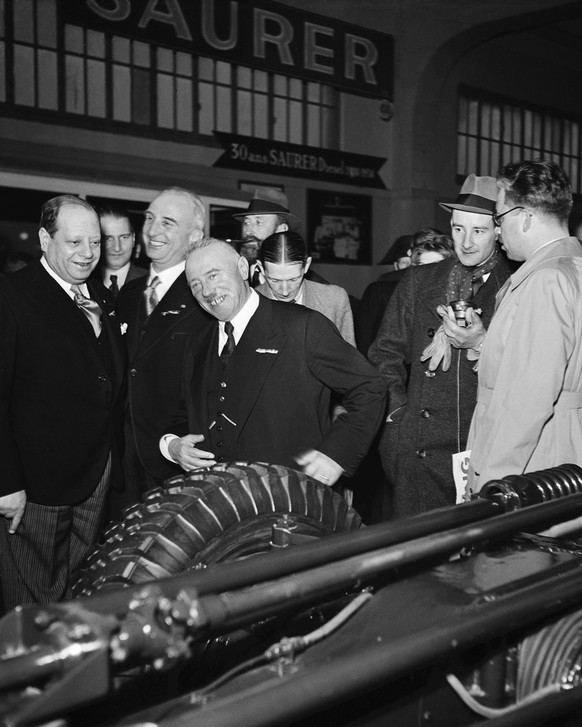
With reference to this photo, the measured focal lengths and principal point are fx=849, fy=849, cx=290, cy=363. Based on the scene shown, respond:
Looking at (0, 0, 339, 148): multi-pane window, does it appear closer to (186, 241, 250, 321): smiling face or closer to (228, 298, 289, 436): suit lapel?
(186, 241, 250, 321): smiling face

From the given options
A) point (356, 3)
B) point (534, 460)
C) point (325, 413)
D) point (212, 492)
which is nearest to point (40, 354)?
point (325, 413)

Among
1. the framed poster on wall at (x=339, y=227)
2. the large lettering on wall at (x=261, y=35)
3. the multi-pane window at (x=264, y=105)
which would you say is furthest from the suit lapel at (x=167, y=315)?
the framed poster on wall at (x=339, y=227)

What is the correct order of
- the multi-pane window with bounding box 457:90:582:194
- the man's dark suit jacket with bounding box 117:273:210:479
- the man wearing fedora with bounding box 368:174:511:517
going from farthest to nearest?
the multi-pane window with bounding box 457:90:582:194 → the man's dark suit jacket with bounding box 117:273:210:479 → the man wearing fedora with bounding box 368:174:511:517

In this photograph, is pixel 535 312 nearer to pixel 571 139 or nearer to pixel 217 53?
pixel 217 53

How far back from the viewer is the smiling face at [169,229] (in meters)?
3.46

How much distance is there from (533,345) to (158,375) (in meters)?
1.52

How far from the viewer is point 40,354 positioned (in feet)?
9.67

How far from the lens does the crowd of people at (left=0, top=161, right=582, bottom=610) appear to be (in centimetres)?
242

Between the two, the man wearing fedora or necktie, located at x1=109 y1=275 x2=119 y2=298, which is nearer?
the man wearing fedora

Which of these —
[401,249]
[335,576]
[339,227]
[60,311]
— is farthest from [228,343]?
[339,227]

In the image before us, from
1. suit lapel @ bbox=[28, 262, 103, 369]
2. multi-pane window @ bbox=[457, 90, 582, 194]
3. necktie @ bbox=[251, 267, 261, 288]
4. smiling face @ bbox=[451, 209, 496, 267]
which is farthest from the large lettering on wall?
smiling face @ bbox=[451, 209, 496, 267]

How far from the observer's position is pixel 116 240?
4332 millimetres

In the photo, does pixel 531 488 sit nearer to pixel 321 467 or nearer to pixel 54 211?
pixel 321 467

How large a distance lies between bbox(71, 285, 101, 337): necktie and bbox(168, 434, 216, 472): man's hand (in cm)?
61
